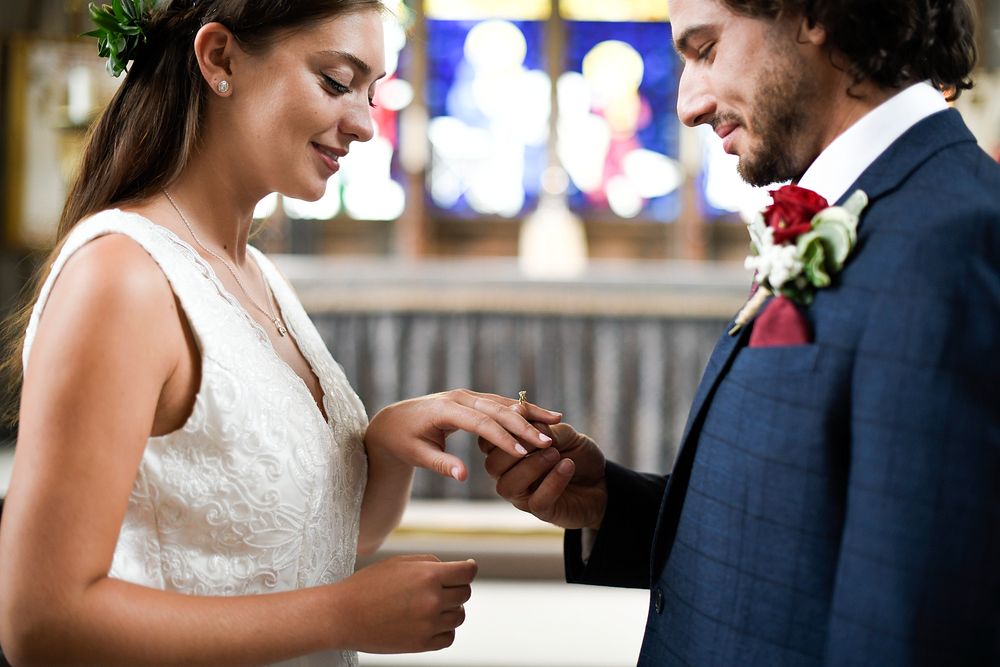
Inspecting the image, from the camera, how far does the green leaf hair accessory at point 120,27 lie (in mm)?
1445

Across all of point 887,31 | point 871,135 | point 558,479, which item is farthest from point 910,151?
point 558,479

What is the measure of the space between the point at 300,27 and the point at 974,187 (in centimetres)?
93

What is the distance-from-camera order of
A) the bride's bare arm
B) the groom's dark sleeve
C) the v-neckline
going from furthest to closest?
1. the groom's dark sleeve
2. the v-neckline
3. the bride's bare arm

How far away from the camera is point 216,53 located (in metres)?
1.40

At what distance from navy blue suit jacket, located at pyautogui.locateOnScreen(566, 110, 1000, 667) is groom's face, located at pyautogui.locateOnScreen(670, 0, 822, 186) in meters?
0.14

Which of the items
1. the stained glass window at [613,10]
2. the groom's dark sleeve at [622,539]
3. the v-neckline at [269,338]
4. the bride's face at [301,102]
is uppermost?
the stained glass window at [613,10]

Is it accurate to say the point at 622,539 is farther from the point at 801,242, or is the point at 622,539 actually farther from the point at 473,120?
the point at 473,120

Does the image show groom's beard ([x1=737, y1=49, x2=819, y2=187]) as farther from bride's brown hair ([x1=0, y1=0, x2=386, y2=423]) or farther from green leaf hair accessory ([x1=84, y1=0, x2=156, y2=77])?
green leaf hair accessory ([x1=84, y1=0, x2=156, y2=77])

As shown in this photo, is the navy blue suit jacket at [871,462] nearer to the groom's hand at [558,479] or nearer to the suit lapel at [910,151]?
the suit lapel at [910,151]

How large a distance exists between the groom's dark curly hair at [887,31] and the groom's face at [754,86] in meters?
0.03

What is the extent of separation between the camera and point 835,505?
1083mm

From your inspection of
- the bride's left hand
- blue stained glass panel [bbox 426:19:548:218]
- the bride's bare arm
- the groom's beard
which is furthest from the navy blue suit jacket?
blue stained glass panel [bbox 426:19:548:218]

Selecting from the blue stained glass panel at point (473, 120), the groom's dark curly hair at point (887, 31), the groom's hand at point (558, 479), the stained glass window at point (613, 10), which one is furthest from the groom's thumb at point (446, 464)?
the stained glass window at point (613, 10)

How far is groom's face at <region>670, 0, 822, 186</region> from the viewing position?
125cm
